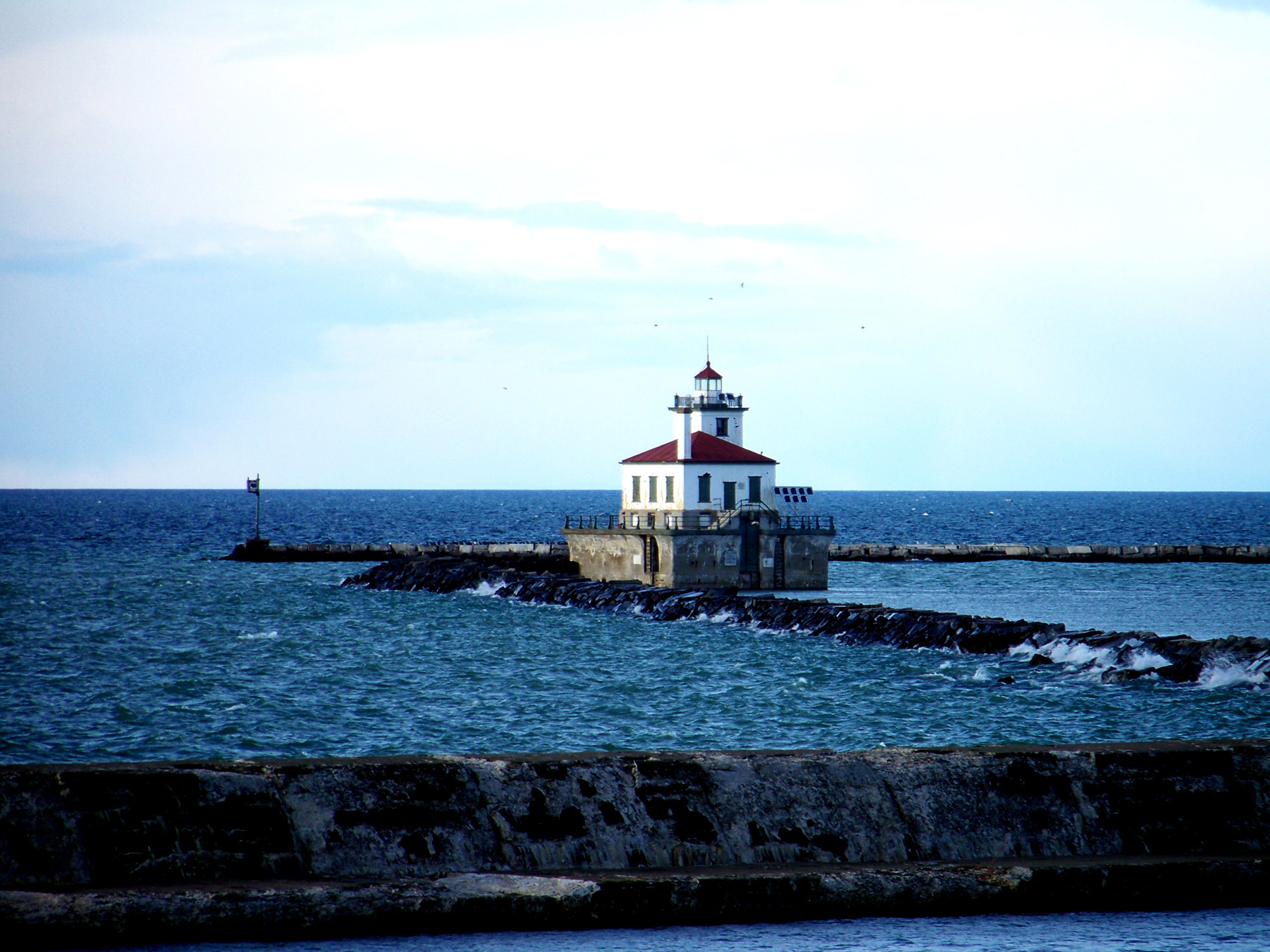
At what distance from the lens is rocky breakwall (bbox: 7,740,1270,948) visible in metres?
7.04

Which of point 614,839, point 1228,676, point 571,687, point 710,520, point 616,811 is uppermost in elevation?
point 710,520

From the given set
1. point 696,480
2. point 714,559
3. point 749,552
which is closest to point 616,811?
point 696,480

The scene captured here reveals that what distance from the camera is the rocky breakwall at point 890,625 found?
33.6 meters

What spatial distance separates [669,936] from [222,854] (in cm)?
256

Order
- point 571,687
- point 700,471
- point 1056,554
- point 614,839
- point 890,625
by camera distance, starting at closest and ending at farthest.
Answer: point 614,839, point 571,687, point 890,625, point 700,471, point 1056,554

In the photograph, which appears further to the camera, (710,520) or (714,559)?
(714,559)

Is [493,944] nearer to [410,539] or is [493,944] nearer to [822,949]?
[822,949]

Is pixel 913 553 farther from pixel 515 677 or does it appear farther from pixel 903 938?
pixel 903 938

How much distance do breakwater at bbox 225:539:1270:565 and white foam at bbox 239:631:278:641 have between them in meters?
35.2

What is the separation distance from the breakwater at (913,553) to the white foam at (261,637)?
3523 centimetres

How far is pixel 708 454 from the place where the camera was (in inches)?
2190

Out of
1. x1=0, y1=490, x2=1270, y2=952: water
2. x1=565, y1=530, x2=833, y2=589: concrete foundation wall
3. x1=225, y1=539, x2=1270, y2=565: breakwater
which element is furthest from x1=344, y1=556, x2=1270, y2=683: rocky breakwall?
x1=225, y1=539, x2=1270, y2=565: breakwater

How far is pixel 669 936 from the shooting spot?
23.1 ft

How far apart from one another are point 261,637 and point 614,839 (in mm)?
37307
